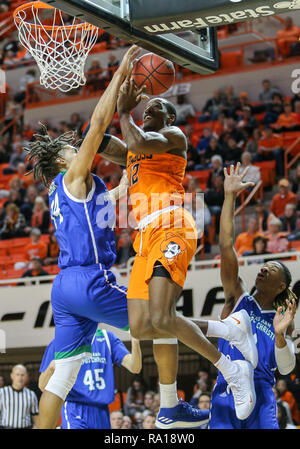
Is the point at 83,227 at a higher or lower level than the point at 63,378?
higher

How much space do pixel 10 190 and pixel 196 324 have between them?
9.65 meters

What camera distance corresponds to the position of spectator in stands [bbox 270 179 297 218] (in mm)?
11258

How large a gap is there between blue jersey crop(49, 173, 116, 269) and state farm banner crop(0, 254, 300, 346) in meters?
4.64

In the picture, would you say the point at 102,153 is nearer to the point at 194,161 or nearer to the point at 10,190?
the point at 194,161

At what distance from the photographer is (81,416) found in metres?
6.36

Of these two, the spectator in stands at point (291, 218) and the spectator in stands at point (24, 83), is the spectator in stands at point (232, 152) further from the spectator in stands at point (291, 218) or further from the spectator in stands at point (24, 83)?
the spectator in stands at point (24, 83)

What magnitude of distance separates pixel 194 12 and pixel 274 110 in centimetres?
949

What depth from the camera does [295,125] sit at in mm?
12984

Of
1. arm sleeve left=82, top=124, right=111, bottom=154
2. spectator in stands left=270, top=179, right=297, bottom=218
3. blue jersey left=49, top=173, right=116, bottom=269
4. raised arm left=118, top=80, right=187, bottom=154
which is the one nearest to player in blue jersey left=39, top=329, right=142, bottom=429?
blue jersey left=49, top=173, right=116, bottom=269

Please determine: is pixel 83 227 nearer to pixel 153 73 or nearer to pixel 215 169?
pixel 153 73

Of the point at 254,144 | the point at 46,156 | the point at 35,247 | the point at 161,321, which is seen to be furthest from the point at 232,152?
the point at 161,321

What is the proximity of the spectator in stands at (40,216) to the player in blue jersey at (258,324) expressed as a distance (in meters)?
7.73

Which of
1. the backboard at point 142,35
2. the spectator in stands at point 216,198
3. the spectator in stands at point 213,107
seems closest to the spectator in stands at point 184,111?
the spectator in stands at point 213,107
